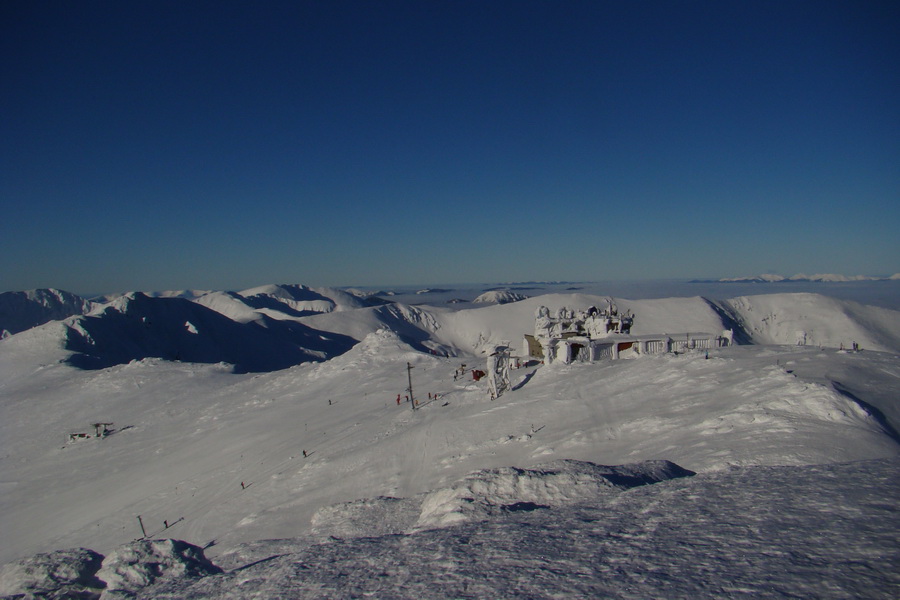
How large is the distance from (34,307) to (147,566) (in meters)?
206

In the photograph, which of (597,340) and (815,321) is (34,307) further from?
(815,321)

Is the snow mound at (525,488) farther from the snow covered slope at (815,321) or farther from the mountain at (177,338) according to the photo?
the snow covered slope at (815,321)

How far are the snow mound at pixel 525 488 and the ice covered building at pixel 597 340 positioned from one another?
1803 centimetres

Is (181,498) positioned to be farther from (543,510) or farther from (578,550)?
(578,550)

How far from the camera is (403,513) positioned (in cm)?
1071

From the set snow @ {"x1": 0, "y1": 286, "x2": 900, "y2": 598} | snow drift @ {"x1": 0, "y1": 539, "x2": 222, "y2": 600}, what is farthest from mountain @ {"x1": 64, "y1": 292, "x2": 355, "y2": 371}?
snow drift @ {"x1": 0, "y1": 539, "x2": 222, "y2": 600}

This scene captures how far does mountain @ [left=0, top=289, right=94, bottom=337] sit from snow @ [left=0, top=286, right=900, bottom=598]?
139020 millimetres

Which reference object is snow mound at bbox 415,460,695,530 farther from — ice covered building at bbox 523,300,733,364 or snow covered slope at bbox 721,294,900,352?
snow covered slope at bbox 721,294,900,352

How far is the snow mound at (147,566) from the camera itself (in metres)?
7.72

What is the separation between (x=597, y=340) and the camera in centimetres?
3042

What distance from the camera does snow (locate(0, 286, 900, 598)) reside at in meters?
5.58

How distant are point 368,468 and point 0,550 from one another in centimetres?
1605

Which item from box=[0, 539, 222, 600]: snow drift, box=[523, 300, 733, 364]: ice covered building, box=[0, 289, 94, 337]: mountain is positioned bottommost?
box=[0, 539, 222, 600]: snow drift

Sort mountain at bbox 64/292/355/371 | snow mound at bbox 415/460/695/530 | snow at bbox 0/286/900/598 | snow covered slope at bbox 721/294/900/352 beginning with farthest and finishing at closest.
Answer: snow covered slope at bbox 721/294/900/352
mountain at bbox 64/292/355/371
snow mound at bbox 415/460/695/530
snow at bbox 0/286/900/598
